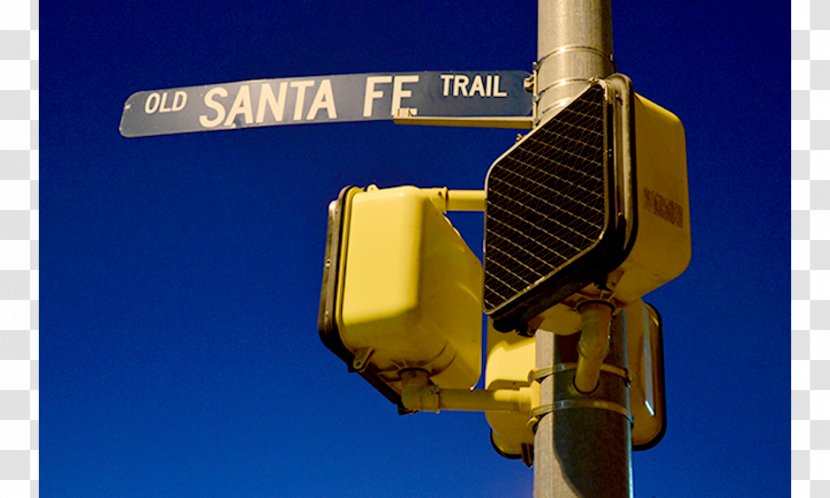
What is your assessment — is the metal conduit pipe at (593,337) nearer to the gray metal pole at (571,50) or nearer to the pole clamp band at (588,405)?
the pole clamp band at (588,405)

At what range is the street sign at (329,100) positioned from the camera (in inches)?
133

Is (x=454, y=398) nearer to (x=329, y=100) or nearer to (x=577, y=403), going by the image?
(x=577, y=403)

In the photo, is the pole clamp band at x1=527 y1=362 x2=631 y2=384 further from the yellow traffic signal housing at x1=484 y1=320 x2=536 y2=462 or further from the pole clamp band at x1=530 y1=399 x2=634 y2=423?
the yellow traffic signal housing at x1=484 y1=320 x2=536 y2=462

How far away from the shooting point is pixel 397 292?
2.59 meters

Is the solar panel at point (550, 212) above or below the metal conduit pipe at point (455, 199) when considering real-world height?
below

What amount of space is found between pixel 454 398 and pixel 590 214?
0.74 m

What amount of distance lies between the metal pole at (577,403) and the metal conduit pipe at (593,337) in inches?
3.4

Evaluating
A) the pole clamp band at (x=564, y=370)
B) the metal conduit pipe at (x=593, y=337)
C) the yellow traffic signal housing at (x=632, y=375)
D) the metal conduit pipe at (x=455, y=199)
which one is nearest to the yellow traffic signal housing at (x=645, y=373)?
the yellow traffic signal housing at (x=632, y=375)

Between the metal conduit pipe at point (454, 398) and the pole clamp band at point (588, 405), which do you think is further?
the metal conduit pipe at point (454, 398)

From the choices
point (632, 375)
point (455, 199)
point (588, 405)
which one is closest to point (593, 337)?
point (588, 405)

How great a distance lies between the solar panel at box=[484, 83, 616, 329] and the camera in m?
2.17

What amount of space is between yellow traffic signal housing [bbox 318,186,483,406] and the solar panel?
27cm

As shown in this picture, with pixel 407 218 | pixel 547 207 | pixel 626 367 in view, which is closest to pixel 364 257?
pixel 407 218

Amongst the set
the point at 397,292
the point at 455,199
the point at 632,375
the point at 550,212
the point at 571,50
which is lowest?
the point at 632,375
